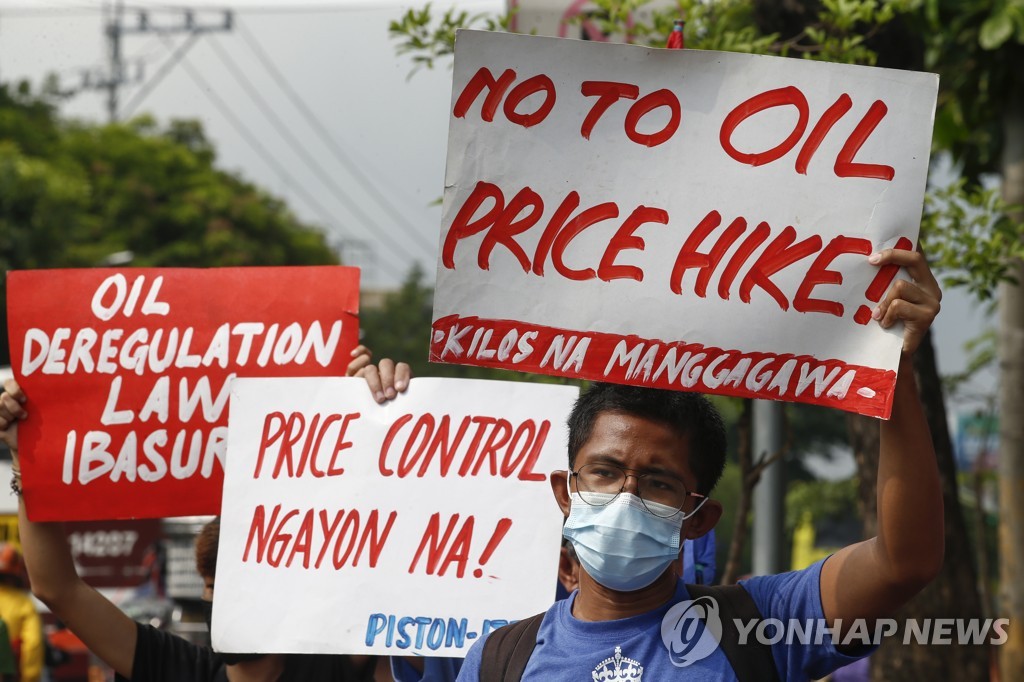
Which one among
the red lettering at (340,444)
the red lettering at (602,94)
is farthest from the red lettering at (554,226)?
the red lettering at (340,444)

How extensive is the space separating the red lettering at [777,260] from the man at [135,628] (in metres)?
1.04

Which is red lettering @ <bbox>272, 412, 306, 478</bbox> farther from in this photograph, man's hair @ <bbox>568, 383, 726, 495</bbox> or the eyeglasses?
the eyeglasses

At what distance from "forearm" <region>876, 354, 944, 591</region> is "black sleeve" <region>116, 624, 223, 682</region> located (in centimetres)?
176

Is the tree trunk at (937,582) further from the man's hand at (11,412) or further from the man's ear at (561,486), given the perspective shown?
the man's hand at (11,412)

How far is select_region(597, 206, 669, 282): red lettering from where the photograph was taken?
2.53 metres

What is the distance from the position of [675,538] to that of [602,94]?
872 millimetres

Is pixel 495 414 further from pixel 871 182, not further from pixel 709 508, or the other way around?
pixel 871 182

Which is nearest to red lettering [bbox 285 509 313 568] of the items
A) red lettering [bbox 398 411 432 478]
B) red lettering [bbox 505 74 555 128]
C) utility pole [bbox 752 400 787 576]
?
red lettering [bbox 398 411 432 478]

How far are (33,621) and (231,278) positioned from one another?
4.71 metres

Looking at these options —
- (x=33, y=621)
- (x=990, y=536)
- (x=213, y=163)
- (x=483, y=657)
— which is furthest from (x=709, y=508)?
(x=213, y=163)

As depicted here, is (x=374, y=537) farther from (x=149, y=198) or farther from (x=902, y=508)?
(x=149, y=198)

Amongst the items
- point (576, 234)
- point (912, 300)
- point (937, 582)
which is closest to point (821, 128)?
point (912, 300)

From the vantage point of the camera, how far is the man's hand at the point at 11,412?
3270 mm

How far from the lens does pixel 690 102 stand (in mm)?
2479
